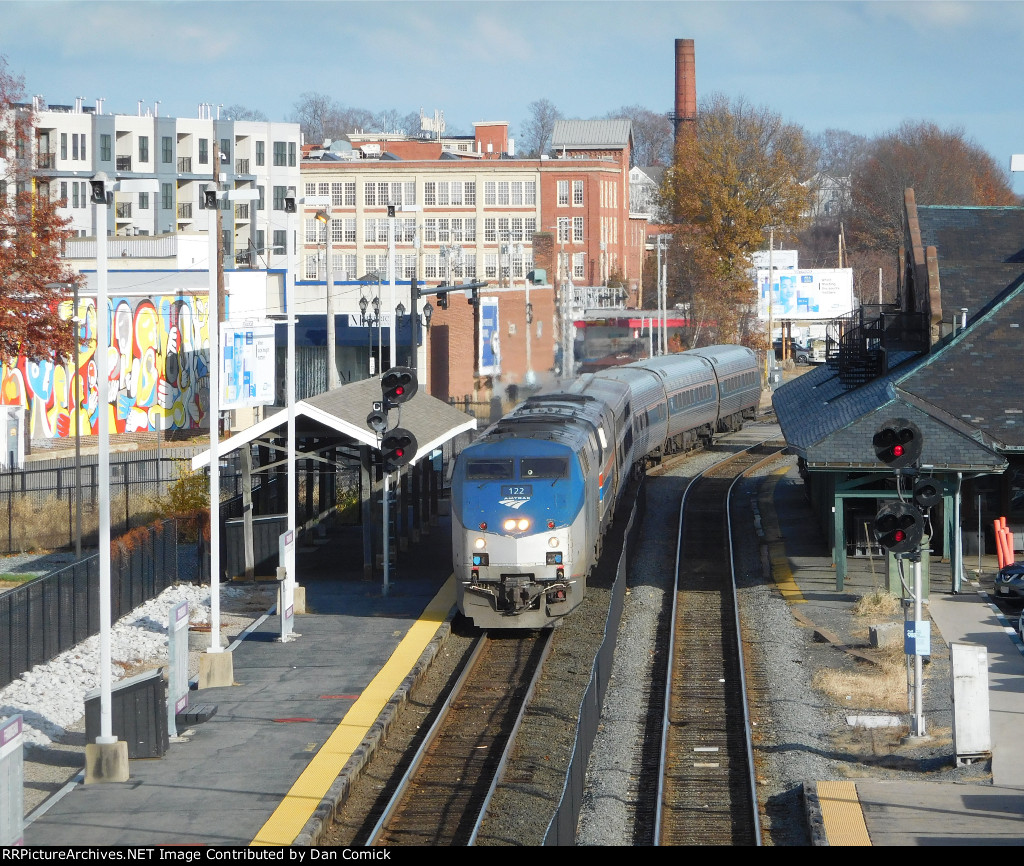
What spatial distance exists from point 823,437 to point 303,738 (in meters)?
13.4

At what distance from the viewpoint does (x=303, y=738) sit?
16.3 metres

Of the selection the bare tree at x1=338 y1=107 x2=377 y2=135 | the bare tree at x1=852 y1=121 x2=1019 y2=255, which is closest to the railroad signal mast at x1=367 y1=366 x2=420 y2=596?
the bare tree at x1=852 y1=121 x2=1019 y2=255

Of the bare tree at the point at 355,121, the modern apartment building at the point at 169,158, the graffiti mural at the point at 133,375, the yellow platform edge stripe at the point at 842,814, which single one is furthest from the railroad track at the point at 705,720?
the bare tree at the point at 355,121

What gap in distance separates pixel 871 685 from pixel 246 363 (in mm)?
14272

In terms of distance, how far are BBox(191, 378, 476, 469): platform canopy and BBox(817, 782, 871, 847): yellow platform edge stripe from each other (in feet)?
36.7

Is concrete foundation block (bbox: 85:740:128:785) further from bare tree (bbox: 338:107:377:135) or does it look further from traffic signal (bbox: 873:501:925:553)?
bare tree (bbox: 338:107:377:135)

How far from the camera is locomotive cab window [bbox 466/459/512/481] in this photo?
70.2 ft

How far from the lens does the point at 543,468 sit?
21.5 m

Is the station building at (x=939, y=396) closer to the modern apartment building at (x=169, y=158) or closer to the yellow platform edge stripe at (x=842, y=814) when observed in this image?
the yellow platform edge stripe at (x=842, y=814)

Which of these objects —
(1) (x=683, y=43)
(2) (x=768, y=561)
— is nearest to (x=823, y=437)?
(2) (x=768, y=561)

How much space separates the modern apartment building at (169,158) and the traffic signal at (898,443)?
6682cm

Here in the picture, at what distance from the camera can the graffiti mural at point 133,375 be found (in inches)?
1790

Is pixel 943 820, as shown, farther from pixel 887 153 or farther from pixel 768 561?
pixel 887 153

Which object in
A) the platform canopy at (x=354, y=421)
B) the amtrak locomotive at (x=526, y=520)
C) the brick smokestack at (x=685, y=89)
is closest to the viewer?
the amtrak locomotive at (x=526, y=520)
